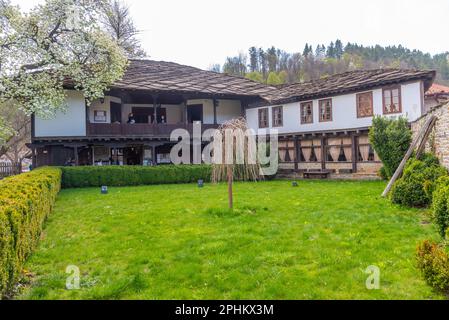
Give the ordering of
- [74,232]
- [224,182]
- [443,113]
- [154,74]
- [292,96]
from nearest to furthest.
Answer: [74,232] < [443,113] < [224,182] < [292,96] < [154,74]

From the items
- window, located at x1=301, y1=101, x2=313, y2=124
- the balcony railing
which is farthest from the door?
window, located at x1=301, y1=101, x2=313, y2=124

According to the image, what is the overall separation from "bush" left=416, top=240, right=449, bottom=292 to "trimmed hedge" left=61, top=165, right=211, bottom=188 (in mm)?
16339

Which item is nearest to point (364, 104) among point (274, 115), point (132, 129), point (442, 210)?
point (274, 115)

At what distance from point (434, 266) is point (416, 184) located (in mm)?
6010

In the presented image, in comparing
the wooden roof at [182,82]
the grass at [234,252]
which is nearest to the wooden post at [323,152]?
the wooden roof at [182,82]

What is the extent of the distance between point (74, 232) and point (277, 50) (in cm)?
7875

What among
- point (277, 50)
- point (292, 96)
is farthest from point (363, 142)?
point (277, 50)

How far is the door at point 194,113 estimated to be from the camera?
25.9 meters

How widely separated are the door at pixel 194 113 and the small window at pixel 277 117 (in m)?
5.16

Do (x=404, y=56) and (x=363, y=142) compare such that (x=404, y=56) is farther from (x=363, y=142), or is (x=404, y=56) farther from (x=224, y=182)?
(x=224, y=182)

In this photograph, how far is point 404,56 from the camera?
232 feet

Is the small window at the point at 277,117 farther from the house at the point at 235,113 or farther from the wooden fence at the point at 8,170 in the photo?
the wooden fence at the point at 8,170

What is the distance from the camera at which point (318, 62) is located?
67.2m

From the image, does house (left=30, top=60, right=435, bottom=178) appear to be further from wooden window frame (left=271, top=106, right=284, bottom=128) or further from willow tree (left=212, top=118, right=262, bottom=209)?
willow tree (left=212, top=118, right=262, bottom=209)
